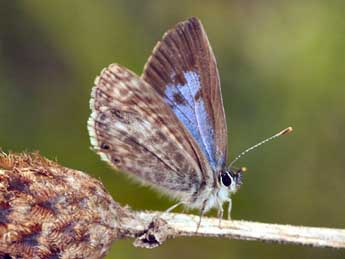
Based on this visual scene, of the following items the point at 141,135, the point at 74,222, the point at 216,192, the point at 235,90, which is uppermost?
the point at 235,90

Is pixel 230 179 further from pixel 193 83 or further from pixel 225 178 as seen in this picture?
pixel 193 83

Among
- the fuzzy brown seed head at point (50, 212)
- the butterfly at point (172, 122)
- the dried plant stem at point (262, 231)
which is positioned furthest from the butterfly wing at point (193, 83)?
the fuzzy brown seed head at point (50, 212)

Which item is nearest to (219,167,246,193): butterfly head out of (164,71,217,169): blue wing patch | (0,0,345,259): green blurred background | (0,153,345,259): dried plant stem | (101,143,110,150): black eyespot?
(164,71,217,169): blue wing patch

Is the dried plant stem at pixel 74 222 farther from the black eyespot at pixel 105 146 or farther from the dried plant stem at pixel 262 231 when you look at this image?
the black eyespot at pixel 105 146

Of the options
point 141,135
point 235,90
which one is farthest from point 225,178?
point 235,90

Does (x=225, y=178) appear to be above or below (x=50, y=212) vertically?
above

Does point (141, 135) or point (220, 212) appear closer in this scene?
point (220, 212)

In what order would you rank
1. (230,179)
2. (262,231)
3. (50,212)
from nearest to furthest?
1. (50,212)
2. (262,231)
3. (230,179)

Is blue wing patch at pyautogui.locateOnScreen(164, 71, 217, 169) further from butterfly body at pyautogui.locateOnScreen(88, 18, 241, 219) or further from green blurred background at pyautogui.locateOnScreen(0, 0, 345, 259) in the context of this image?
green blurred background at pyautogui.locateOnScreen(0, 0, 345, 259)
